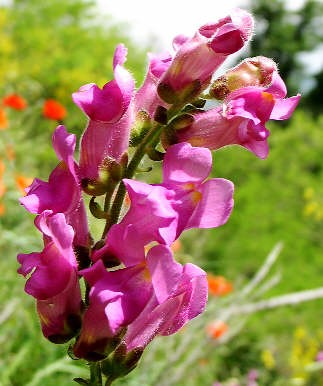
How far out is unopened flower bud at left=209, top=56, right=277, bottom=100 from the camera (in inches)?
37.8

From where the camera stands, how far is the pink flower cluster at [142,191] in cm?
86

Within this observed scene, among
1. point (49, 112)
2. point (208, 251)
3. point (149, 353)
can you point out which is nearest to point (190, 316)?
point (149, 353)

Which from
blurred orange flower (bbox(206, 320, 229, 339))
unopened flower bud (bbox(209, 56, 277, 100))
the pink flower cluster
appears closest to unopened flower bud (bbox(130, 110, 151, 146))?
the pink flower cluster

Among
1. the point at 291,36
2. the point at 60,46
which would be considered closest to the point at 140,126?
the point at 60,46

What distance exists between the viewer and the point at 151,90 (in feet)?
3.30

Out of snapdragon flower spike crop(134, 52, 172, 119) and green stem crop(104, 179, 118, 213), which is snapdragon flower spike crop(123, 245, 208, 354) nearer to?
green stem crop(104, 179, 118, 213)

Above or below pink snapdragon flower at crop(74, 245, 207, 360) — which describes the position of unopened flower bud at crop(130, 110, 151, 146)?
above

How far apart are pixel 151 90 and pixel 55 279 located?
316 mm

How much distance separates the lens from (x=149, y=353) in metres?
2.50

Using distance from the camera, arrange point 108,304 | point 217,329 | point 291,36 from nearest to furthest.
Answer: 1. point 108,304
2. point 217,329
3. point 291,36

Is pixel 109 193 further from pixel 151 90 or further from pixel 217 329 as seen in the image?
pixel 217 329

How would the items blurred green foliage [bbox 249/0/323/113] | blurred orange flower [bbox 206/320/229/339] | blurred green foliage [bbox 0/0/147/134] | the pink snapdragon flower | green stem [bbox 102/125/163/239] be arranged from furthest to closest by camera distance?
blurred green foliage [bbox 249/0/323/113] → blurred green foliage [bbox 0/0/147/134] → blurred orange flower [bbox 206/320/229/339] → green stem [bbox 102/125/163/239] → the pink snapdragon flower

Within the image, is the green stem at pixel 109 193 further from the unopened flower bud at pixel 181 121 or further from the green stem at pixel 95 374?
the green stem at pixel 95 374

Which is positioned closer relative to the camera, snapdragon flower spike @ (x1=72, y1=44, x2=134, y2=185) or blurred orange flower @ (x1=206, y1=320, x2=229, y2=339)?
snapdragon flower spike @ (x1=72, y1=44, x2=134, y2=185)
